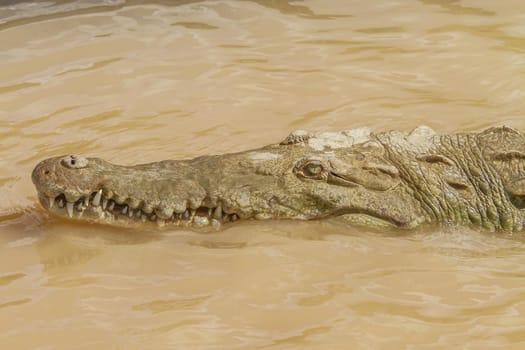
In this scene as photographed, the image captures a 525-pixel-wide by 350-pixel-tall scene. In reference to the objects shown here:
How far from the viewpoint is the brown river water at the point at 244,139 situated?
4.26 metres

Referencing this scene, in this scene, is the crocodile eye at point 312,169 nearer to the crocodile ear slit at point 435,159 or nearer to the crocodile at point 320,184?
the crocodile at point 320,184

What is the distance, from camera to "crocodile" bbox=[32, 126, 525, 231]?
533 centimetres

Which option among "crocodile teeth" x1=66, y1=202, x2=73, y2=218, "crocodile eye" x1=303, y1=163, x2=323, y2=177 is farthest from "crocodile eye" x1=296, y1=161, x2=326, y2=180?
"crocodile teeth" x1=66, y1=202, x2=73, y2=218

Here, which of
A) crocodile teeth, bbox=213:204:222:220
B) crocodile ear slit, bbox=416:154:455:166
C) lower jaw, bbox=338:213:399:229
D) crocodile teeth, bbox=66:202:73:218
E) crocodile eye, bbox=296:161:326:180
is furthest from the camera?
crocodile ear slit, bbox=416:154:455:166

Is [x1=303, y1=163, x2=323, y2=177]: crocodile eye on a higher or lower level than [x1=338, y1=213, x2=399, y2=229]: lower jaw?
higher

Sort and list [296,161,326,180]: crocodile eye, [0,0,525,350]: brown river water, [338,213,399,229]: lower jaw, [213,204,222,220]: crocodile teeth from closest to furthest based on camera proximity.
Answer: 1. [0,0,525,350]: brown river water
2. [213,204,222,220]: crocodile teeth
3. [338,213,399,229]: lower jaw
4. [296,161,326,180]: crocodile eye

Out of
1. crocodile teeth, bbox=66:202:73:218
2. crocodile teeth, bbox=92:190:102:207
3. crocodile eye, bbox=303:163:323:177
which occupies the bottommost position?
crocodile teeth, bbox=66:202:73:218

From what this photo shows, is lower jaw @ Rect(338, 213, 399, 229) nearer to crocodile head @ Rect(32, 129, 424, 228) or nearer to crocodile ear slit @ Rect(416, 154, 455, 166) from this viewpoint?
crocodile head @ Rect(32, 129, 424, 228)

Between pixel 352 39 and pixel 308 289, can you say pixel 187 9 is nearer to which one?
pixel 352 39

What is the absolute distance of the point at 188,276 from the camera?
15.8ft

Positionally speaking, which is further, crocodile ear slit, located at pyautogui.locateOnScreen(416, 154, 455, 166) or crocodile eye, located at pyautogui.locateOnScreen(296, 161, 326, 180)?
crocodile ear slit, located at pyautogui.locateOnScreen(416, 154, 455, 166)

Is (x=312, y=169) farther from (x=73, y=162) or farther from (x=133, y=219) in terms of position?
(x=73, y=162)

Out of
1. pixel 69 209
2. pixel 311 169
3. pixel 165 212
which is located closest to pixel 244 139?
pixel 311 169

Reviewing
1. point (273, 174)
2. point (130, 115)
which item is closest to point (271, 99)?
point (130, 115)
